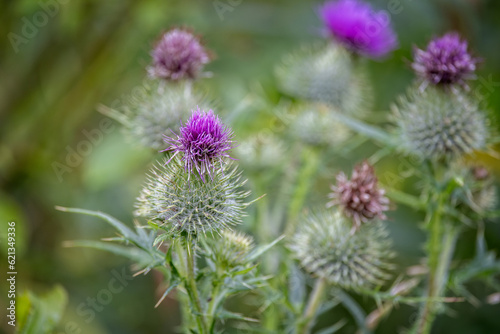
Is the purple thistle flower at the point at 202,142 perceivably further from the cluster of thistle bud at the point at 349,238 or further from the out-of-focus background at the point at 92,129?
the out-of-focus background at the point at 92,129

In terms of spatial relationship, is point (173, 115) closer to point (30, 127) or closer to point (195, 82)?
point (195, 82)

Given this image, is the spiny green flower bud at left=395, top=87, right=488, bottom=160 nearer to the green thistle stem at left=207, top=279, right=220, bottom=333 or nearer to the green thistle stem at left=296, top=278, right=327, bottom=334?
the green thistle stem at left=296, top=278, right=327, bottom=334

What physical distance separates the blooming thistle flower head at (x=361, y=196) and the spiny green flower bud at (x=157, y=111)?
3.21 feet

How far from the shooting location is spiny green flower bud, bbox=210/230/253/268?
8.52 feet

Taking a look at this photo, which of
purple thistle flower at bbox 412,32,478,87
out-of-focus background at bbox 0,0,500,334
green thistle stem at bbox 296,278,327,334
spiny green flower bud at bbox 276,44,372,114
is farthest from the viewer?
out-of-focus background at bbox 0,0,500,334

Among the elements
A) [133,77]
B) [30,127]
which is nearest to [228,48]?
[133,77]

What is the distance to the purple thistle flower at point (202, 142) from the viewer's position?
2.38 metres

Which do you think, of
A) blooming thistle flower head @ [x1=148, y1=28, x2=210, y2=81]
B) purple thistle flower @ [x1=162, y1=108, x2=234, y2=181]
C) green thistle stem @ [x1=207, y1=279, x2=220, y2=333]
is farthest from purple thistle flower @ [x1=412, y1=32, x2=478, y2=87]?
green thistle stem @ [x1=207, y1=279, x2=220, y2=333]

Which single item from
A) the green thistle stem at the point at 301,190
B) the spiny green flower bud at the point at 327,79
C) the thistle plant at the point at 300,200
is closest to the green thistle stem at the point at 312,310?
the thistle plant at the point at 300,200

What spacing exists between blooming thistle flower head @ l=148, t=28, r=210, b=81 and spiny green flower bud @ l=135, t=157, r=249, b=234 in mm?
1068

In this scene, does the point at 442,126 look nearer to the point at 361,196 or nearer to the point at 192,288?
the point at 361,196

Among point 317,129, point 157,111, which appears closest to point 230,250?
point 157,111

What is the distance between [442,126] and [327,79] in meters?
1.15

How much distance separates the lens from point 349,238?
10.2 feet
